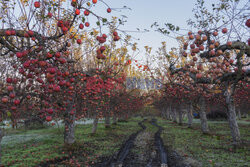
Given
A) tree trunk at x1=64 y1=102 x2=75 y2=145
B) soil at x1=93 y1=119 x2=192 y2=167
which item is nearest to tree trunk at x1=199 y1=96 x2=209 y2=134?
soil at x1=93 y1=119 x2=192 y2=167

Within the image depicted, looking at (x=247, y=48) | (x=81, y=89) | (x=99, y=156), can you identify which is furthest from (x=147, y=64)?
(x=247, y=48)

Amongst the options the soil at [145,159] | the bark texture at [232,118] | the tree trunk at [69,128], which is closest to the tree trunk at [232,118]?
the bark texture at [232,118]

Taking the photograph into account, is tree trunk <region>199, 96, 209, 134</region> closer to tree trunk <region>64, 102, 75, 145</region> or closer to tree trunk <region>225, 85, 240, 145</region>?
tree trunk <region>225, 85, 240, 145</region>

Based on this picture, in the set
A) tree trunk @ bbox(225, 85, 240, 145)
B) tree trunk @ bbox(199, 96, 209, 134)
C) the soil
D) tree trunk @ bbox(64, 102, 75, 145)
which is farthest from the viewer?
tree trunk @ bbox(199, 96, 209, 134)

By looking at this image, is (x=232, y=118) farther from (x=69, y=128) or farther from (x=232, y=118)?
(x=69, y=128)

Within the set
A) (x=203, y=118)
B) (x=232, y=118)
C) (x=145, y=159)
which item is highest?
(x=232, y=118)

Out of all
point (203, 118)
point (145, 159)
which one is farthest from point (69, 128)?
point (203, 118)

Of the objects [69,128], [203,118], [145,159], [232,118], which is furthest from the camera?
[203,118]

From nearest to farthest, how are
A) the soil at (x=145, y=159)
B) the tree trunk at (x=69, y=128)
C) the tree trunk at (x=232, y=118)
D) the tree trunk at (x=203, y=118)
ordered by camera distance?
the soil at (x=145, y=159), the tree trunk at (x=232, y=118), the tree trunk at (x=69, y=128), the tree trunk at (x=203, y=118)

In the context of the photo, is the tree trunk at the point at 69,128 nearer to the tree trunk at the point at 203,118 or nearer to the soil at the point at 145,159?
the soil at the point at 145,159

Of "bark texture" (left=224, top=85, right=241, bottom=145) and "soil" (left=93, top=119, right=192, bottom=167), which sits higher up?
"bark texture" (left=224, top=85, right=241, bottom=145)

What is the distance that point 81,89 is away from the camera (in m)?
11.3

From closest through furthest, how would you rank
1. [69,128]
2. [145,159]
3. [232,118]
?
[145,159], [232,118], [69,128]

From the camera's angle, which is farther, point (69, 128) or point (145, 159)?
point (69, 128)
